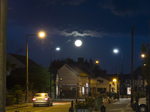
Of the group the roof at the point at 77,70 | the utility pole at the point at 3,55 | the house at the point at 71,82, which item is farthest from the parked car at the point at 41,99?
the roof at the point at 77,70

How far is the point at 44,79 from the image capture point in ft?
181

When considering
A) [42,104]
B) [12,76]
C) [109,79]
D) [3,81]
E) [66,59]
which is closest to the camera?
[3,81]

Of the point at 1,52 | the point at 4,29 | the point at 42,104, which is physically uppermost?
the point at 4,29

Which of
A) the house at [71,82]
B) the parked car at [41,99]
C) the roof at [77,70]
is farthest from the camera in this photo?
the roof at [77,70]

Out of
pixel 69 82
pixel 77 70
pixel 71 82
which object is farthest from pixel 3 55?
pixel 77 70

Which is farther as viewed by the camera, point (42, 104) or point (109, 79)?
point (109, 79)

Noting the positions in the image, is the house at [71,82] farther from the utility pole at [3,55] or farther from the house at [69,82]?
the utility pole at [3,55]

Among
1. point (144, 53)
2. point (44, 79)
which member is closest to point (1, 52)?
point (144, 53)

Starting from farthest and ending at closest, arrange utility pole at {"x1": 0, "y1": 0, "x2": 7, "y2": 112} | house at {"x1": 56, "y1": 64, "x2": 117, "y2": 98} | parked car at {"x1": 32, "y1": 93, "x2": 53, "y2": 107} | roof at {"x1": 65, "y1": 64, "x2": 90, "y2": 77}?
roof at {"x1": 65, "y1": 64, "x2": 90, "y2": 77} → house at {"x1": 56, "y1": 64, "x2": 117, "y2": 98} → parked car at {"x1": 32, "y1": 93, "x2": 53, "y2": 107} → utility pole at {"x1": 0, "y1": 0, "x2": 7, "y2": 112}

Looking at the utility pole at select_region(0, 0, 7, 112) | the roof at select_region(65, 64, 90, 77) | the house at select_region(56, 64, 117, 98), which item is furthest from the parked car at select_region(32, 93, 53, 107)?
the roof at select_region(65, 64, 90, 77)

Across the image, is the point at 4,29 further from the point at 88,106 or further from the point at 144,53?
the point at 144,53

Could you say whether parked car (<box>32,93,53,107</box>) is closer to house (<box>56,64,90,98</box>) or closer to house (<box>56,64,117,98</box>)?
house (<box>56,64,117,98</box>)

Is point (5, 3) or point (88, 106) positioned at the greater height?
point (5, 3)

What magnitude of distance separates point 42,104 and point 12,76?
22464 mm
